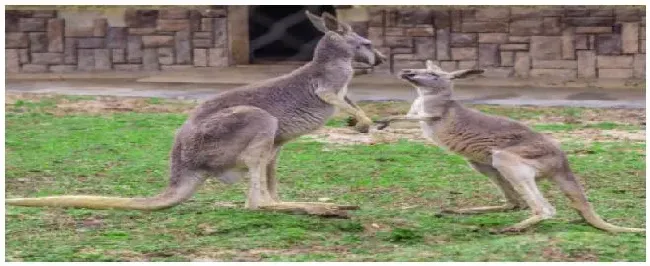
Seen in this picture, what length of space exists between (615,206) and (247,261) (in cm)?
229

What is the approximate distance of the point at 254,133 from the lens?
652 cm

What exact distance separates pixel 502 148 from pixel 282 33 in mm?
8659

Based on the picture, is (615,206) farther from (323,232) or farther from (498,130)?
(323,232)

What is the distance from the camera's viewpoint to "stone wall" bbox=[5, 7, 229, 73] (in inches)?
600

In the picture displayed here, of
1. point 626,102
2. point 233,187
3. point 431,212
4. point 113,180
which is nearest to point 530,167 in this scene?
point 431,212

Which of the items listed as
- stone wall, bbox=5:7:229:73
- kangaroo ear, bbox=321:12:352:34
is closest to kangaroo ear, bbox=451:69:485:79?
kangaroo ear, bbox=321:12:352:34

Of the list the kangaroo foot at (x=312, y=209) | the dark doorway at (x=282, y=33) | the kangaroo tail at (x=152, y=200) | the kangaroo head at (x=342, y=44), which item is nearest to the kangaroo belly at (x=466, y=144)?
the kangaroo foot at (x=312, y=209)

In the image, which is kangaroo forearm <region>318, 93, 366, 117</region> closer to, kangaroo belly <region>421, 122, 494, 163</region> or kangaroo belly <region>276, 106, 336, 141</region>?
kangaroo belly <region>276, 106, 336, 141</region>

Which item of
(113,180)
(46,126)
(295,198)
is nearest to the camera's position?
(295,198)

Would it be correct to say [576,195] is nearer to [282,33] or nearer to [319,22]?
[319,22]

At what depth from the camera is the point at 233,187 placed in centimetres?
787

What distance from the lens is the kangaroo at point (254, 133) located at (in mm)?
6539

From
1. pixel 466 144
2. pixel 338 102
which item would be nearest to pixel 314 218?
pixel 338 102

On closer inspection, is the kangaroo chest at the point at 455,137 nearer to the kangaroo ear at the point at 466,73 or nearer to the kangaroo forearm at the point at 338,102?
the kangaroo ear at the point at 466,73
